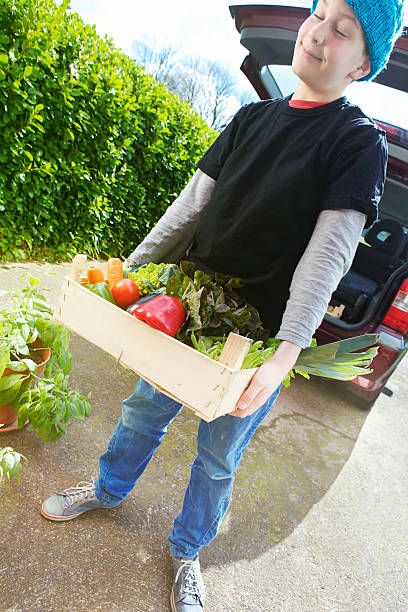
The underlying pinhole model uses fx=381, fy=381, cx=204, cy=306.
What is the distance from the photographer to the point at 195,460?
1459 millimetres

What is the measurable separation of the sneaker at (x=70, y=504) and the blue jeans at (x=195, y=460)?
0.05m

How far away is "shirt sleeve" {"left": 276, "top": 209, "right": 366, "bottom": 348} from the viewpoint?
3.30 feet

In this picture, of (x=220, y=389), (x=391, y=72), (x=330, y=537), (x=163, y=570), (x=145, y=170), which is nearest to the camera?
(x=220, y=389)

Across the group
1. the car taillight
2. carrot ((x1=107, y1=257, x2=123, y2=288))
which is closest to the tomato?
carrot ((x1=107, y1=257, x2=123, y2=288))

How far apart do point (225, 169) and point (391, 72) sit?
172 cm

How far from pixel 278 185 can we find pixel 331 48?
37 cm

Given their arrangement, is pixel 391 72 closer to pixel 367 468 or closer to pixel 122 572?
pixel 367 468

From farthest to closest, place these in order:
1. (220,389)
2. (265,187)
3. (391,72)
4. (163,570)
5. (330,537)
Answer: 1. (391,72)
2. (330,537)
3. (163,570)
4. (265,187)
5. (220,389)

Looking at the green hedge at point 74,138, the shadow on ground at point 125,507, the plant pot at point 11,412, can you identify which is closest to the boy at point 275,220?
the shadow on ground at point 125,507

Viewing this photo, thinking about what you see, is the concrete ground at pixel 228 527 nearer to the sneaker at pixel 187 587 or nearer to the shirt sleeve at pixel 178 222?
the sneaker at pixel 187 587

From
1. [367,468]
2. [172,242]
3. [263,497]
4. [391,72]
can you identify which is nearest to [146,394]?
[172,242]

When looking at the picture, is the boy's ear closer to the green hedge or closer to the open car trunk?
the open car trunk

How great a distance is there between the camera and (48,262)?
3.61 metres

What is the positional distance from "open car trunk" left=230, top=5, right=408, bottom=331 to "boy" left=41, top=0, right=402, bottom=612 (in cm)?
87
